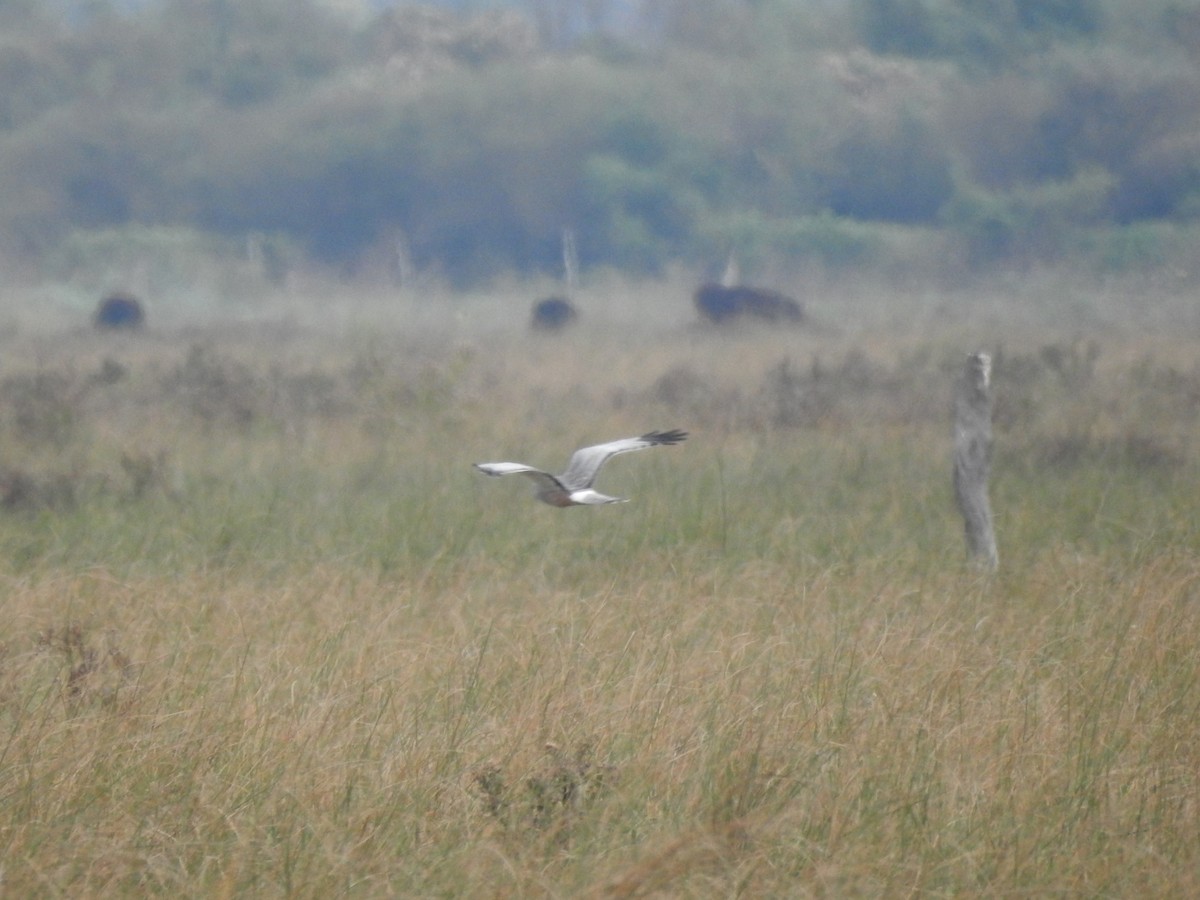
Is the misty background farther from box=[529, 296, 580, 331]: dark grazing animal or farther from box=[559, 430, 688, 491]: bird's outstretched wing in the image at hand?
box=[559, 430, 688, 491]: bird's outstretched wing

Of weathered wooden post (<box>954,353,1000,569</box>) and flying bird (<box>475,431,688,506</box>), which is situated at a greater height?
flying bird (<box>475,431,688,506</box>)

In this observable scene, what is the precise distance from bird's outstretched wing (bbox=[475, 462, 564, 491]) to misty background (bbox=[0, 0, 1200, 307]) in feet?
103

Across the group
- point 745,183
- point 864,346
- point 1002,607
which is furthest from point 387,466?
point 745,183

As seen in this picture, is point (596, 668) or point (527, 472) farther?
point (596, 668)

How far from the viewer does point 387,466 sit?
11.3 m

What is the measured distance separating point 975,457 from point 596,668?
2908 mm

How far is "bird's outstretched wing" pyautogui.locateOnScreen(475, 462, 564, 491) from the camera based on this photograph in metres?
4.00

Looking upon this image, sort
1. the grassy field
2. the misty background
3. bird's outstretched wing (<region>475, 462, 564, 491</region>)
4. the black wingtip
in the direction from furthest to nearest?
the misty background < the black wingtip < the grassy field < bird's outstretched wing (<region>475, 462, 564, 491</region>)

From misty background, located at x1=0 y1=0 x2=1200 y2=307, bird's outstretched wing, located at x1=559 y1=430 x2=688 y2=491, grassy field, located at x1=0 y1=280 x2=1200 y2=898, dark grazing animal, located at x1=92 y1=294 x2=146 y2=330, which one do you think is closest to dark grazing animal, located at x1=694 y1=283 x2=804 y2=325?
dark grazing animal, located at x1=92 y1=294 x2=146 y2=330

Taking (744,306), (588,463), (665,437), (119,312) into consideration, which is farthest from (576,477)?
(119,312)

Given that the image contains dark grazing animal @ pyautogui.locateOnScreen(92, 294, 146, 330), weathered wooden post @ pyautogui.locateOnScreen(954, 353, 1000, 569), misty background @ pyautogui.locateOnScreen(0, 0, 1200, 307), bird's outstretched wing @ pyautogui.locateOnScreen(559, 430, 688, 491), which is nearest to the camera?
bird's outstretched wing @ pyautogui.locateOnScreen(559, 430, 688, 491)

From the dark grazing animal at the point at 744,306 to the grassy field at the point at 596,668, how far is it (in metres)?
11.7

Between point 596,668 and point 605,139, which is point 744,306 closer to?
point 596,668

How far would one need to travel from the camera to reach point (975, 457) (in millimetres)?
8016
